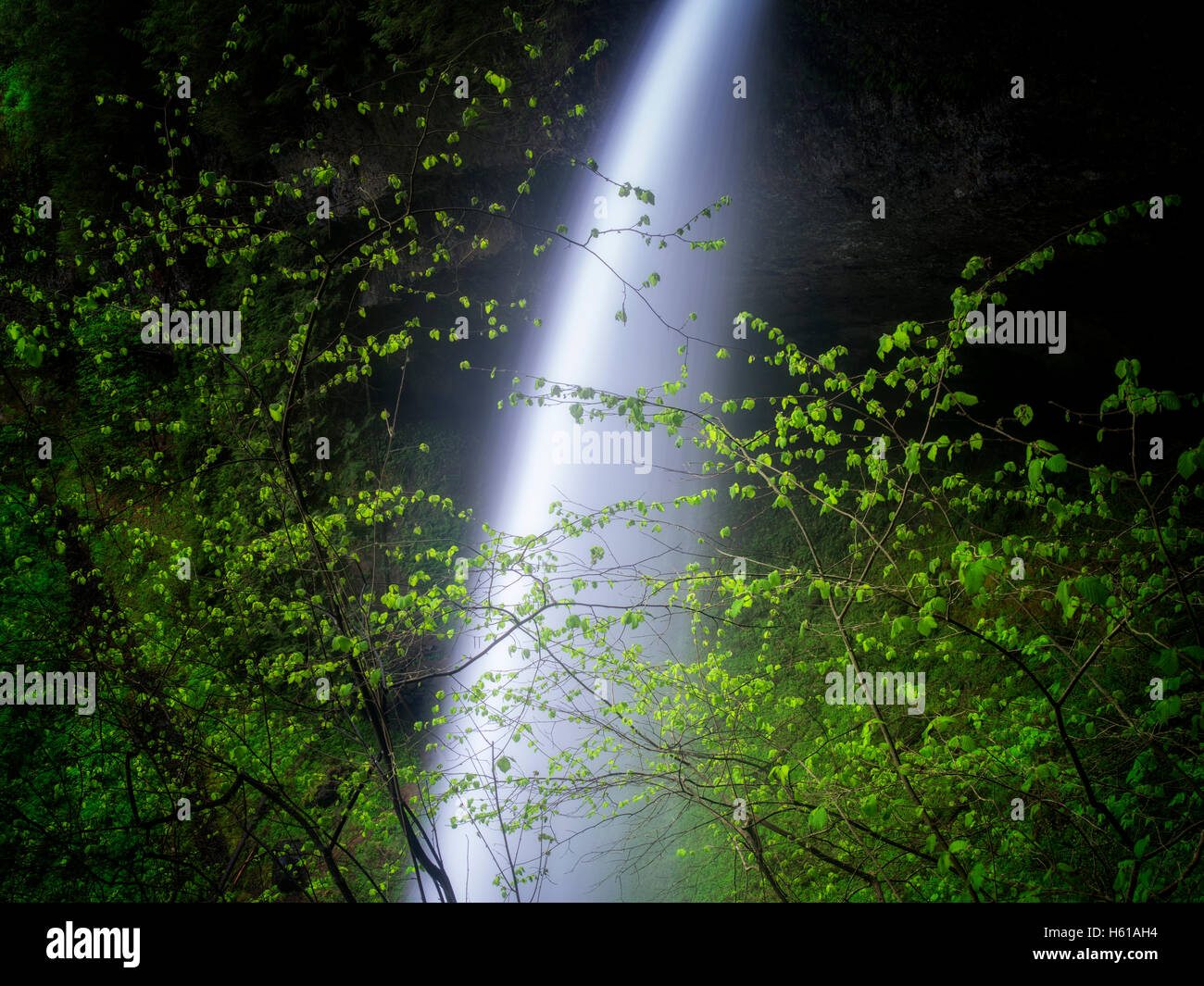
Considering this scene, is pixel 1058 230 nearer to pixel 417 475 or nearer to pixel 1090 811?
pixel 1090 811

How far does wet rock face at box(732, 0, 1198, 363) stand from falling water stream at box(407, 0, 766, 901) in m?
0.46

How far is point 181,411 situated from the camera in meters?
11.0

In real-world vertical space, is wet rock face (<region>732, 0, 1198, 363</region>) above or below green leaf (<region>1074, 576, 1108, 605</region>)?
above

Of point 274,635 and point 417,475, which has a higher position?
point 417,475

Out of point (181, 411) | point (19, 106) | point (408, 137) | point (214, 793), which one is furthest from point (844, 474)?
point (19, 106)

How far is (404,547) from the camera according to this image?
32.3 ft

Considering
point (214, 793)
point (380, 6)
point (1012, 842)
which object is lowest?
point (214, 793)

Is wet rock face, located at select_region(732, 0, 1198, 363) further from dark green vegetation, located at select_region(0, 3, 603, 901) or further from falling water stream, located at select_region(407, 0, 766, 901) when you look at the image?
dark green vegetation, located at select_region(0, 3, 603, 901)

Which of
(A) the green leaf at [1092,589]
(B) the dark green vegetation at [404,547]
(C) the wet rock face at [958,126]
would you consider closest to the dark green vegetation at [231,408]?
(B) the dark green vegetation at [404,547]

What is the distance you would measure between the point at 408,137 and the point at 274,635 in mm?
6167

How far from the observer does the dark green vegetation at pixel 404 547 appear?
420cm

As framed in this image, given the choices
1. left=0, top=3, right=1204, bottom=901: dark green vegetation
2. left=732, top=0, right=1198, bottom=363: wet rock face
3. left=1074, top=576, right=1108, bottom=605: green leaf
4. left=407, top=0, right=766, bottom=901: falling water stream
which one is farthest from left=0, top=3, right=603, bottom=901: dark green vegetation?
left=1074, top=576, right=1108, bottom=605: green leaf

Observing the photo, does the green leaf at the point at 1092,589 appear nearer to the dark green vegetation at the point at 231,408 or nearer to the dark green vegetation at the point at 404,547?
the dark green vegetation at the point at 404,547

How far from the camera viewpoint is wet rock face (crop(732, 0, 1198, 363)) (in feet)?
16.4
